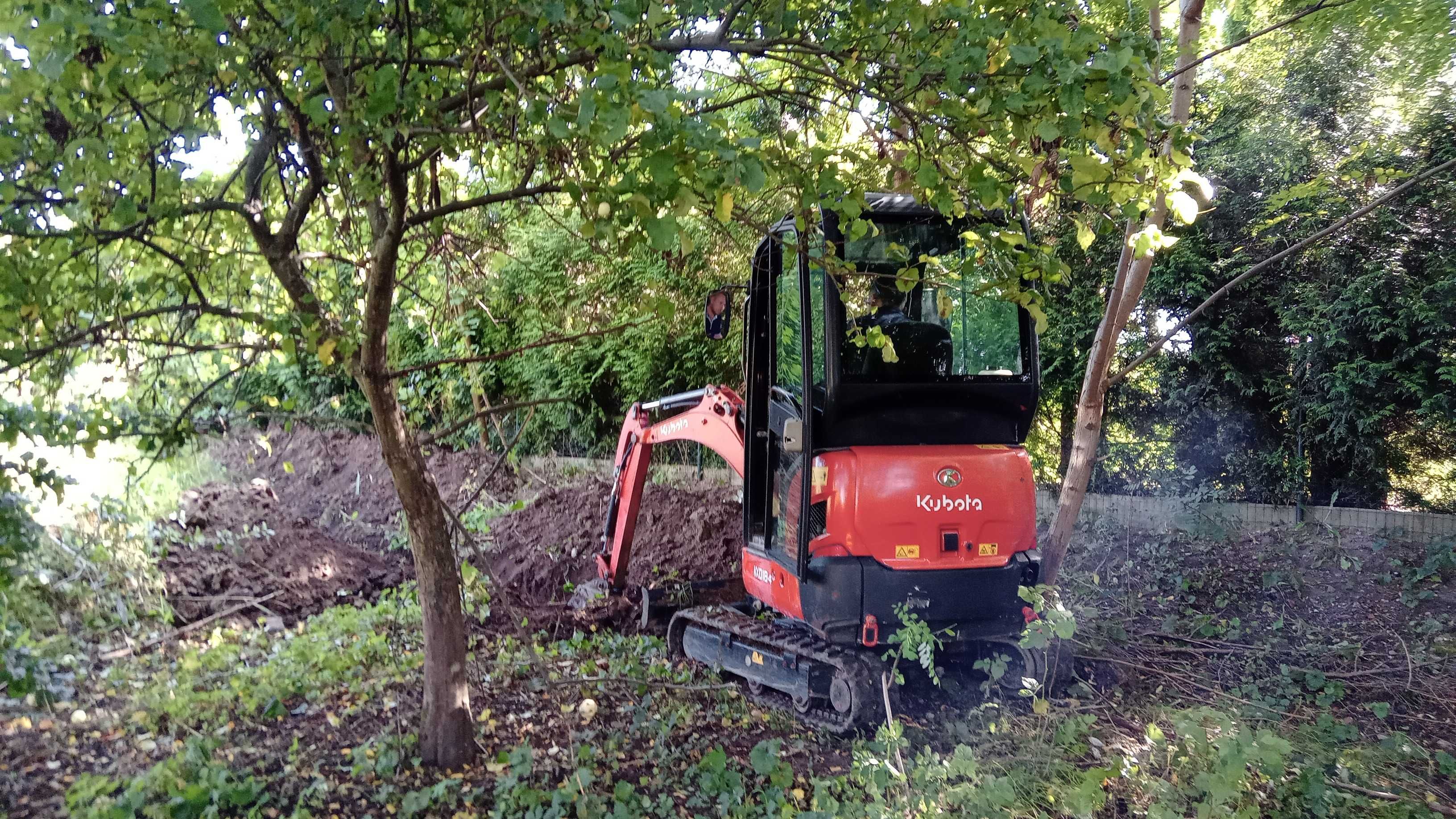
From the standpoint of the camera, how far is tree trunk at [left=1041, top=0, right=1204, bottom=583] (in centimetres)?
511

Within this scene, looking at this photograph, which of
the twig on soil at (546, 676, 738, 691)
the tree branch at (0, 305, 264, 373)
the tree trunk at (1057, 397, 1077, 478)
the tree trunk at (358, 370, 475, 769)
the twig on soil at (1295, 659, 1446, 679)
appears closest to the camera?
the tree branch at (0, 305, 264, 373)

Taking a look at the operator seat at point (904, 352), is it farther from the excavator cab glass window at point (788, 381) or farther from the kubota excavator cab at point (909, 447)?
the excavator cab glass window at point (788, 381)

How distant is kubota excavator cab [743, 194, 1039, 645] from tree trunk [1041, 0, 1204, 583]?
96 cm

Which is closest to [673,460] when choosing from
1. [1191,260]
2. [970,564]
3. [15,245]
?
[1191,260]

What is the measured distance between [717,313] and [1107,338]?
2.32m

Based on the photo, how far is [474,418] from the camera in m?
3.97

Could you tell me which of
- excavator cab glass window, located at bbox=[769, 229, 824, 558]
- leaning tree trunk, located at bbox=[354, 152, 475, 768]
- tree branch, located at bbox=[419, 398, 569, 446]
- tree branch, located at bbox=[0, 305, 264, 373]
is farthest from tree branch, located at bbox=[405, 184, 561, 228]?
excavator cab glass window, located at bbox=[769, 229, 824, 558]

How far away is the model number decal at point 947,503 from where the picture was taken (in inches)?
187

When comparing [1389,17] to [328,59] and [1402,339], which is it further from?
[328,59]

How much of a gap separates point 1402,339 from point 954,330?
3977 mm

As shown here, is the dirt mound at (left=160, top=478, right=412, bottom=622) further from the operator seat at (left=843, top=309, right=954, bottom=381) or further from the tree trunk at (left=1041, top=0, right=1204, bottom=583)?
the tree trunk at (left=1041, top=0, right=1204, bottom=583)

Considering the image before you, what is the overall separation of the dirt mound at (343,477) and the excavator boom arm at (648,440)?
3.62 meters

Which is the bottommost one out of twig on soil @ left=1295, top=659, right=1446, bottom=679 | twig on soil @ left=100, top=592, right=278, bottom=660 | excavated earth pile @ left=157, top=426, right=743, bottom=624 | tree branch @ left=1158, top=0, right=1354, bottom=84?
twig on soil @ left=100, top=592, right=278, bottom=660

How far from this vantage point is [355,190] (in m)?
3.80
